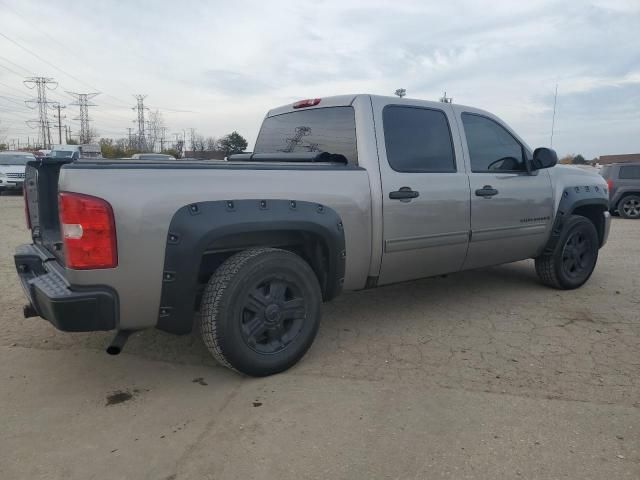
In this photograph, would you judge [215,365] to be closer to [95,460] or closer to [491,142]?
[95,460]

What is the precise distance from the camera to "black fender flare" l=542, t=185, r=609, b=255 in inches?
202

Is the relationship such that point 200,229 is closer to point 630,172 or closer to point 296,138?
point 296,138

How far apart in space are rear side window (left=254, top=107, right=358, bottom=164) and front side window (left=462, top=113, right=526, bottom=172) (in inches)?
47.2

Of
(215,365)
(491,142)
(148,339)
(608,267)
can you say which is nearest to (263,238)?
(215,365)

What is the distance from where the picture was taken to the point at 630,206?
551 inches

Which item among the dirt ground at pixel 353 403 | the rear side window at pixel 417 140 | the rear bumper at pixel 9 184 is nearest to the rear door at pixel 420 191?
the rear side window at pixel 417 140

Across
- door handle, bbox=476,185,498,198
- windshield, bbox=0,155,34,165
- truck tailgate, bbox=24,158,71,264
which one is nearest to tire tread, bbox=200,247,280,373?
truck tailgate, bbox=24,158,71,264

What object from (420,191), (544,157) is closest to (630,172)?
(544,157)

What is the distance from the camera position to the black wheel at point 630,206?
13930 millimetres

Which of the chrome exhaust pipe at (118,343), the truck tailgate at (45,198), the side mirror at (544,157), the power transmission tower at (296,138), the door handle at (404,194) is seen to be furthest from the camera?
the side mirror at (544,157)

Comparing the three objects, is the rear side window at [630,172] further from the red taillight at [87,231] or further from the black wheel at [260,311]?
the red taillight at [87,231]

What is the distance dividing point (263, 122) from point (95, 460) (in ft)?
11.2

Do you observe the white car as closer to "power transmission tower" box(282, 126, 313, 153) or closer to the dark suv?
"power transmission tower" box(282, 126, 313, 153)

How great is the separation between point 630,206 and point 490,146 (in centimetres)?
1156
